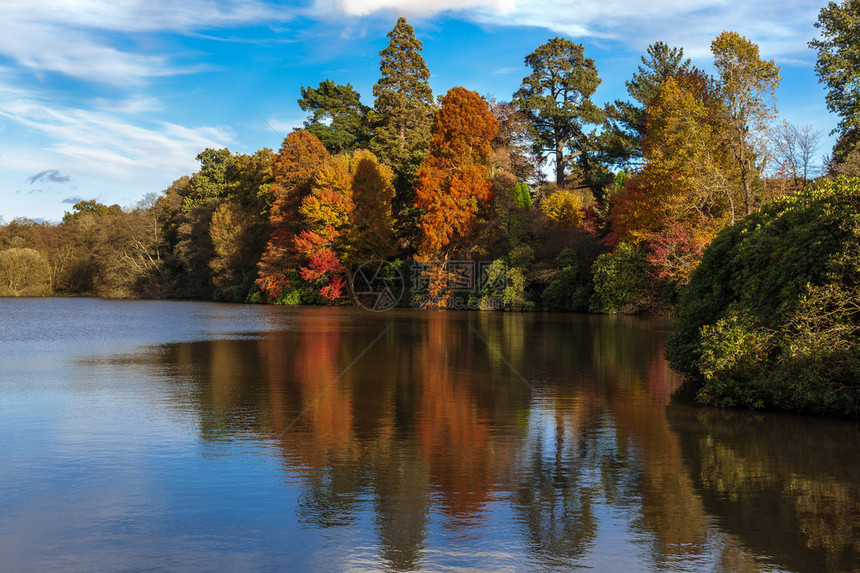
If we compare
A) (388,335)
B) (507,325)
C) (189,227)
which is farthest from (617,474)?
(189,227)

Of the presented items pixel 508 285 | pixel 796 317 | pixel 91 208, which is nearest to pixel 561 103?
pixel 508 285

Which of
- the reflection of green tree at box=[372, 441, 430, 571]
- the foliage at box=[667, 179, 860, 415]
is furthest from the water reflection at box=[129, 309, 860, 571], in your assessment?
the foliage at box=[667, 179, 860, 415]

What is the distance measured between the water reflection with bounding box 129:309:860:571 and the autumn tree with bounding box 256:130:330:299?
39.5m

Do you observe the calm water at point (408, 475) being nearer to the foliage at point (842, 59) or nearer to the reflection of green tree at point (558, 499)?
the reflection of green tree at point (558, 499)

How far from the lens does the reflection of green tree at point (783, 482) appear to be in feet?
17.4

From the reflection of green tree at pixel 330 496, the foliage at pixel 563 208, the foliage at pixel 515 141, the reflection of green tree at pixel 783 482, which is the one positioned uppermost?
the foliage at pixel 515 141

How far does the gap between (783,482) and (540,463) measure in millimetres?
2403

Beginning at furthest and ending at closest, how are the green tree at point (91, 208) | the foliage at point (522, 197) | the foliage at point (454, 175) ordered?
1. the green tree at point (91, 208)
2. the foliage at point (522, 197)
3. the foliage at point (454, 175)

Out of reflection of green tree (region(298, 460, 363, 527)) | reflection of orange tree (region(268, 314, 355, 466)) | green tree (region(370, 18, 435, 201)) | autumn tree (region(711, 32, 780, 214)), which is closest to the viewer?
reflection of green tree (region(298, 460, 363, 527))

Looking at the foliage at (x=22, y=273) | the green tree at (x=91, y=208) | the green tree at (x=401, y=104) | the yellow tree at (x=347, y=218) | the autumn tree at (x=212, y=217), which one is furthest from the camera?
the green tree at (x=91, y=208)

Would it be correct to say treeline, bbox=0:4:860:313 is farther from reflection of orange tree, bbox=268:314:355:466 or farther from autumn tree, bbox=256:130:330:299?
reflection of orange tree, bbox=268:314:355:466

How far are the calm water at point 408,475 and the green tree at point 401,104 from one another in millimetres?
45315

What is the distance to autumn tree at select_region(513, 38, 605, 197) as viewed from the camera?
5747 centimetres

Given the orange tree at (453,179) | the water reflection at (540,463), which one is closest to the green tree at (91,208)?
the orange tree at (453,179)
